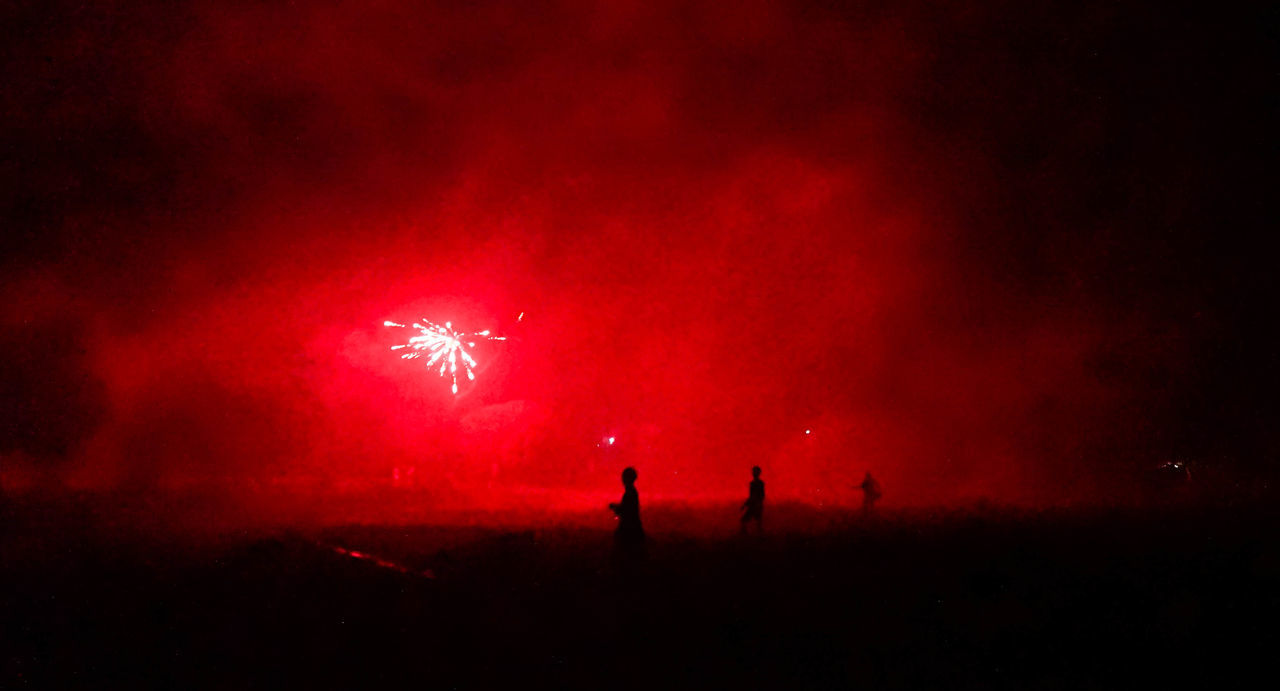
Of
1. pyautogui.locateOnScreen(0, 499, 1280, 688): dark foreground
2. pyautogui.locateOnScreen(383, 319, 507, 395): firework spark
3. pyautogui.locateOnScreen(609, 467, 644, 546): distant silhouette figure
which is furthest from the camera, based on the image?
pyautogui.locateOnScreen(383, 319, 507, 395): firework spark

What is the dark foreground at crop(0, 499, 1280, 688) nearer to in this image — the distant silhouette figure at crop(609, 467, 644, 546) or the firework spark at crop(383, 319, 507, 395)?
the distant silhouette figure at crop(609, 467, 644, 546)

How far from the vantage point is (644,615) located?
8102 millimetres

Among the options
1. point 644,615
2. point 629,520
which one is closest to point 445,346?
point 629,520

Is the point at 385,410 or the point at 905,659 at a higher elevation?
the point at 385,410

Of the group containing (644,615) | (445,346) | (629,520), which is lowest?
(644,615)

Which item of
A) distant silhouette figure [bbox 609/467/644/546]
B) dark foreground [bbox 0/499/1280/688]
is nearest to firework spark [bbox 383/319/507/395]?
dark foreground [bbox 0/499/1280/688]

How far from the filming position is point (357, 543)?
13.5m

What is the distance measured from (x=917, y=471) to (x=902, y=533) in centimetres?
2636

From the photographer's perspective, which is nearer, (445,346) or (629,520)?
(629,520)

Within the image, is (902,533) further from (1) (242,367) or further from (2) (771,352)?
(1) (242,367)

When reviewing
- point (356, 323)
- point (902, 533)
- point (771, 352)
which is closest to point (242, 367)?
point (356, 323)

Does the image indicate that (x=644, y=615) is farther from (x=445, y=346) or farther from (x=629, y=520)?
(x=445, y=346)

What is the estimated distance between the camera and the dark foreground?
6332 millimetres

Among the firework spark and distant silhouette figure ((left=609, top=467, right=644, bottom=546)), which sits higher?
the firework spark
